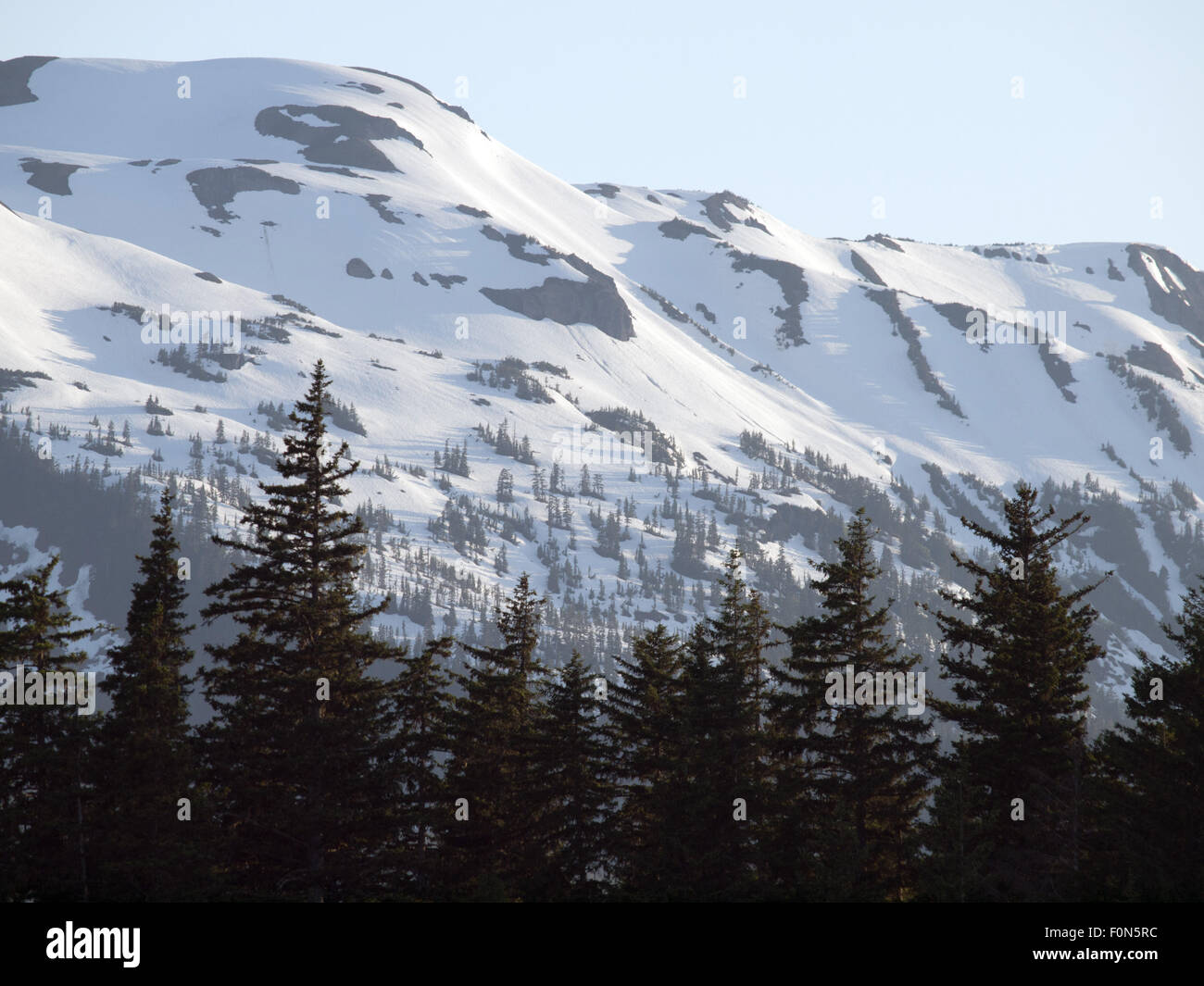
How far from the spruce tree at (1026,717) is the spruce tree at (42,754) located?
2796 cm

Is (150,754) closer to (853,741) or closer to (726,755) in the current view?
(726,755)

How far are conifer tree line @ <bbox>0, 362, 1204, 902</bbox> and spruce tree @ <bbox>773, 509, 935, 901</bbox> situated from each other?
11 centimetres

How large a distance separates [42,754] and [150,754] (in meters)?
3.24

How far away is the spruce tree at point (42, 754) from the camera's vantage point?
38.1m

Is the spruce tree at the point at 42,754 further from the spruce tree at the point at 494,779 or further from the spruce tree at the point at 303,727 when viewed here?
the spruce tree at the point at 494,779

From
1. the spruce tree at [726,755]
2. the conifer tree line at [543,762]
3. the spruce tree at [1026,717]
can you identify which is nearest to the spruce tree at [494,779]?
→ the conifer tree line at [543,762]

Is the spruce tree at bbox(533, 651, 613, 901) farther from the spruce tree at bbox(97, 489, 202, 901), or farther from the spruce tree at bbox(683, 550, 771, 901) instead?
the spruce tree at bbox(97, 489, 202, 901)

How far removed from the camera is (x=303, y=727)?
39094mm
